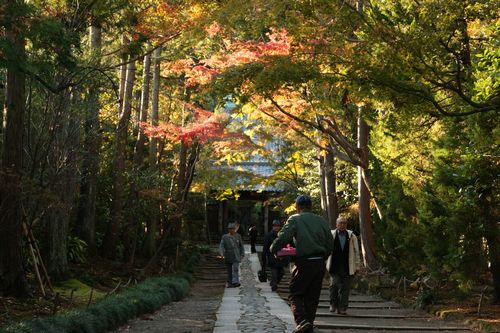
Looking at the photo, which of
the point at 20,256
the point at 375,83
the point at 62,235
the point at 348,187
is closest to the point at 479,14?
the point at 375,83

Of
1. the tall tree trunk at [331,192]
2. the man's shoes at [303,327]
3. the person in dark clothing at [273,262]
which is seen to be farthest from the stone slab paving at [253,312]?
the tall tree trunk at [331,192]

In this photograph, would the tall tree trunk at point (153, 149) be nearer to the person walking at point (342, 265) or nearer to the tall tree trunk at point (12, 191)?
the tall tree trunk at point (12, 191)

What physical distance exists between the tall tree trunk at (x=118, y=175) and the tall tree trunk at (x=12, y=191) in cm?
775

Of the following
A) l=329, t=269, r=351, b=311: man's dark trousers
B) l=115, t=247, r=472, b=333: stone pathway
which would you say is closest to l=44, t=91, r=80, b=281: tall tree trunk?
l=115, t=247, r=472, b=333: stone pathway

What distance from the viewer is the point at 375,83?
8.48 meters

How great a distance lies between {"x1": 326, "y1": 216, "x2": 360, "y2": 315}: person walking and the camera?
1048 centimetres

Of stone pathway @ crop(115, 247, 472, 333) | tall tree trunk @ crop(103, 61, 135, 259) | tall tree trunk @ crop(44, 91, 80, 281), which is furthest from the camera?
tall tree trunk @ crop(103, 61, 135, 259)

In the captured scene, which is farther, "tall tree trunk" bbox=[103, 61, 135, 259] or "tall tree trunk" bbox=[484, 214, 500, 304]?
"tall tree trunk" bbox=[103, 61, 135, 259]

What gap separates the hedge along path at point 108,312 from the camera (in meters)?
6.76

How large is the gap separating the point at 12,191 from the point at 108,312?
9.27 feet

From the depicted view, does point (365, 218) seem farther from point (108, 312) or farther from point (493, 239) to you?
point (108, 312)

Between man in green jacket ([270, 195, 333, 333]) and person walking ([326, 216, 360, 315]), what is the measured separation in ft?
11.2

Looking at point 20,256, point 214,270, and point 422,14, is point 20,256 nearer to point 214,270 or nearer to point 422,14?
point 422,14

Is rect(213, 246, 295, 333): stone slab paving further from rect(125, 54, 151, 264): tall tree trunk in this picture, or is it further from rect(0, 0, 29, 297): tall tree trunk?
rect(125, 54, 151, 264): tall tree trunk
